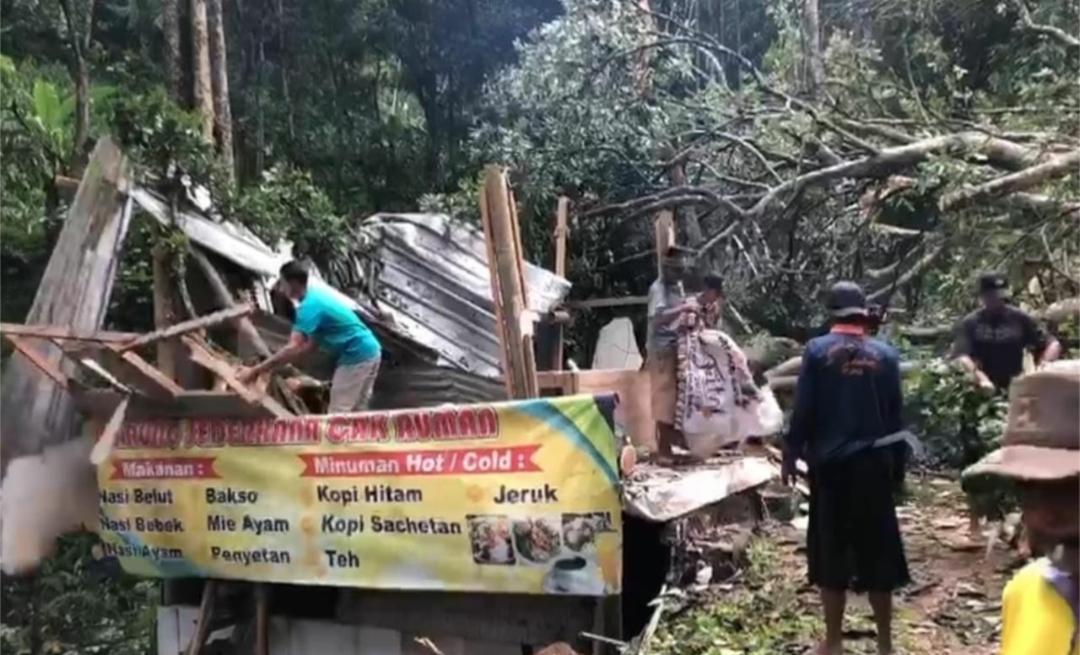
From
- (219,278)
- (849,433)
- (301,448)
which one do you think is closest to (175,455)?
(301,448)

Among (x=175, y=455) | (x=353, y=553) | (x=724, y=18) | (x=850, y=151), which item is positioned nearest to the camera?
(x=353, y=553)

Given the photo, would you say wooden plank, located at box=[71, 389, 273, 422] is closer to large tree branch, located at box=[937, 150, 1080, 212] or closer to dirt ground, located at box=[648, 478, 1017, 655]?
dirt ground, located at box=[648, 478, 1017, 655]

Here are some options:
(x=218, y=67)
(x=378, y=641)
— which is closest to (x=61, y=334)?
(x=378, y=641)

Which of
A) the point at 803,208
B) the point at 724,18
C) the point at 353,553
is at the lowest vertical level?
the point at 353,553

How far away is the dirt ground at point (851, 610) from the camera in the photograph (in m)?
4.57

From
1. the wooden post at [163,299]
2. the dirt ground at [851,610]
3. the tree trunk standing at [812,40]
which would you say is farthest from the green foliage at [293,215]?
the tree trunk standing at [812,40]

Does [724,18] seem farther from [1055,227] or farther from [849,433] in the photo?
[849,433]

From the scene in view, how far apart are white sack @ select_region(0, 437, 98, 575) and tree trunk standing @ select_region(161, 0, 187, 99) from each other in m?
4.23

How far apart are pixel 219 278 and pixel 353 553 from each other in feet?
7.37

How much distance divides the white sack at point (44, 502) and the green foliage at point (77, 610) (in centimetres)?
50

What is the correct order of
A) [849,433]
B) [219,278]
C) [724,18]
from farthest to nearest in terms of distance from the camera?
[724,18] → [219,278] → [849,433]

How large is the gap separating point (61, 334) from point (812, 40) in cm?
829

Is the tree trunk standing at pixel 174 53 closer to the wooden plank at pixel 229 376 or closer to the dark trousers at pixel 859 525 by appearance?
the wooden plank at pixel 229 376

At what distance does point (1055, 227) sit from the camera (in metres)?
6.18
